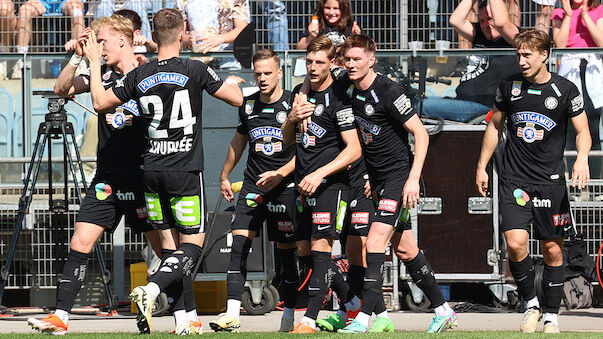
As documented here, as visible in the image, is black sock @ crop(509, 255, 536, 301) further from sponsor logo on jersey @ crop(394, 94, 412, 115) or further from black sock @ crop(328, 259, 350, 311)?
sponsor logo on jersey @ crop(394, 94, 412, 115)

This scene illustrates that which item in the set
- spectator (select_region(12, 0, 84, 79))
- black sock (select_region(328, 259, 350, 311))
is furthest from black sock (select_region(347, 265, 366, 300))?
spectator (select_region(12, 0, 84, 79))

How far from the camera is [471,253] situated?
38.4 ft

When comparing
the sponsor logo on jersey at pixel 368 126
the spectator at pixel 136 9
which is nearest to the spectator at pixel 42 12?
the spectator at pixel 136 9

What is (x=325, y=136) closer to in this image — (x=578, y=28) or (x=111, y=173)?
(x=111, y=173)

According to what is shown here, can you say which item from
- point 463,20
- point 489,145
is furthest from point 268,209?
point 463,20

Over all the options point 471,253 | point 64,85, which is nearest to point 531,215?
point 471,253

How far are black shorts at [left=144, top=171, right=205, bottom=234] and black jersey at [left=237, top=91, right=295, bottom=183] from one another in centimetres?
124

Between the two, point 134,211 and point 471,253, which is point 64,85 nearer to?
point 134,211

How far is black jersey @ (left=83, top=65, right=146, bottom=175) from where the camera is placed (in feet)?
29.3

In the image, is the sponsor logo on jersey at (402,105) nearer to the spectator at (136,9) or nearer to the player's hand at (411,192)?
the player's hand at (411,192)

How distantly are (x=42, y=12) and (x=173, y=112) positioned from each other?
5053mm

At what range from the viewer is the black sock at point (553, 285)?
30.9 feet

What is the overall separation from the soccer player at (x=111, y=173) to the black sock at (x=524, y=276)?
2988 millimetres

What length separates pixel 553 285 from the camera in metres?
9.49
